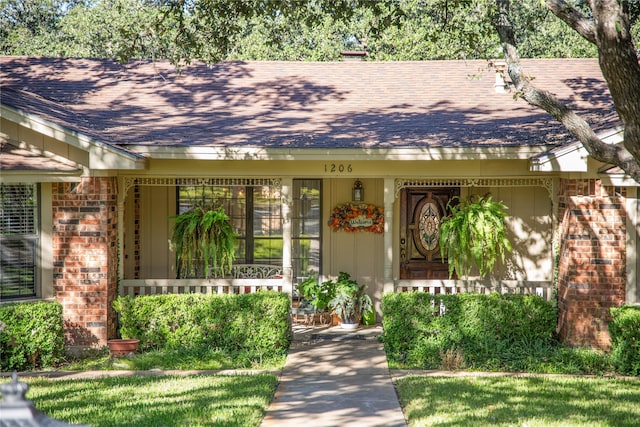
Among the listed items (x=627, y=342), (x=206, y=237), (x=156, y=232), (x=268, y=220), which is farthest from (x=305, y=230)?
(x=627, y=342)

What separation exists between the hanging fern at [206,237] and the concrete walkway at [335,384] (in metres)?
1.69

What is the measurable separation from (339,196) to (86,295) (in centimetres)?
451

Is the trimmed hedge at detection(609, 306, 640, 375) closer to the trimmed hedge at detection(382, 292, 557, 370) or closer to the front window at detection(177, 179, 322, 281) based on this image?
the trimmed hedge at detection(382, 292, 557, 370)

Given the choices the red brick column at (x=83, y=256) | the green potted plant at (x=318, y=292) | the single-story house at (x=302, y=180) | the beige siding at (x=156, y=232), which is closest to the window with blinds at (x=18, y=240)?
the single-story house at (x=302, y=180)

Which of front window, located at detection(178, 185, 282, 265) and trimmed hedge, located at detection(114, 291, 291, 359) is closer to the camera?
trimmed hedge, located at detection(114, 291, 291, 359)

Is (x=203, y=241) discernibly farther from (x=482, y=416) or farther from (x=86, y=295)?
(x=482, y=416)

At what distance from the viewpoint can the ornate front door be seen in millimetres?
14281

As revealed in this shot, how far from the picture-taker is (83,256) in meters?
11.6

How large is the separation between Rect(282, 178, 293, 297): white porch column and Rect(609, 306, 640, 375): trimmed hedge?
14.7ft

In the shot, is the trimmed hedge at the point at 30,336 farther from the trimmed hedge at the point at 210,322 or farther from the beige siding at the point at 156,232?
the beige siding at the point at 156,232

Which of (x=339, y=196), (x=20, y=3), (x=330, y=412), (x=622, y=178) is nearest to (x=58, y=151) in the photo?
(x=339, y=196)

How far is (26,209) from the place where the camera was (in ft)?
37.7

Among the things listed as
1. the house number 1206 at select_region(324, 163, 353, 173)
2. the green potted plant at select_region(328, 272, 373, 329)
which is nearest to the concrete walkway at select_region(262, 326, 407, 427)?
the green potted plant at select_region(328, 272, 373, 329)

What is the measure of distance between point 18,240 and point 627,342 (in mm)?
8182
